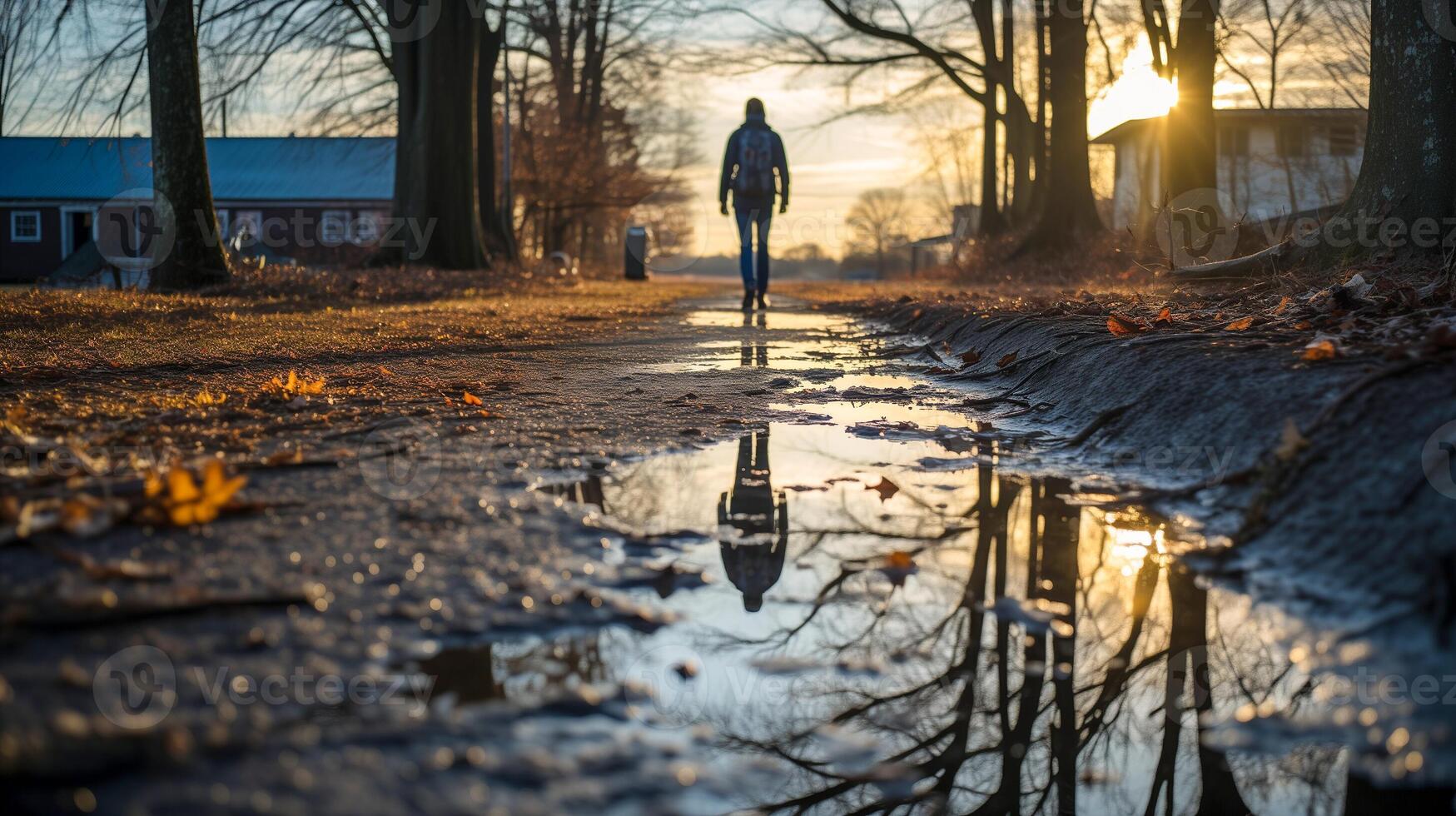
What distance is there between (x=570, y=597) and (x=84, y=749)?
1064mm

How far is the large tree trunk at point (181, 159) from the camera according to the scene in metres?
13.0

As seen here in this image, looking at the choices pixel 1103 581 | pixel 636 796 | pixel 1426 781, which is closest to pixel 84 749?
pixel 636 796

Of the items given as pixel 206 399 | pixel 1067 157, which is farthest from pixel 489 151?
pixel 206 399

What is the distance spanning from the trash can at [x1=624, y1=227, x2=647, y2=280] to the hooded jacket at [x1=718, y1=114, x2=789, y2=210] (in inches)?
1193

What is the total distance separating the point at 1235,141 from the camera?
1684 inches

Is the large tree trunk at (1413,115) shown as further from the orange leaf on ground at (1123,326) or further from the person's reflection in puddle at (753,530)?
the person's reflection in puddle at (753,530)

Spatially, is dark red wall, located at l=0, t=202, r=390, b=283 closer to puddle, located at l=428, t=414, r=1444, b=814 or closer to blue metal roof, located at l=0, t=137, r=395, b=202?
blue metal roof, located at l=0, t=137, r=395, b=202

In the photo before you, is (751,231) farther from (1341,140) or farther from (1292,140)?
(1341,140)

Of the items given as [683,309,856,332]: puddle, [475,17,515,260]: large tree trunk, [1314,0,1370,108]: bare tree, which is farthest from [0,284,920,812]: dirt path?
[1314,0,1370,108]: bare tree

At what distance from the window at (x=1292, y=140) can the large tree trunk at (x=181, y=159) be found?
3890 cm

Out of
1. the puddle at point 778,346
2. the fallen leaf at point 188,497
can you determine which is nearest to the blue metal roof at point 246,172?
the puddle at point 778,346

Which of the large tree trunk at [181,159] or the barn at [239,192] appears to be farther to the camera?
the barn at [239,192]

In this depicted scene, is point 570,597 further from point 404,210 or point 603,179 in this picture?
point 603,179

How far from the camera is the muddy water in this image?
1855 mm
